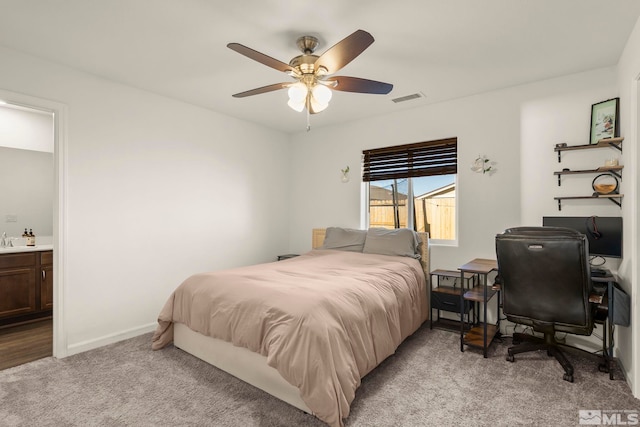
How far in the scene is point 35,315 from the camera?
12.4 ft

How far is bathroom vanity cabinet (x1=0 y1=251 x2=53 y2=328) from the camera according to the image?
3.53 metres

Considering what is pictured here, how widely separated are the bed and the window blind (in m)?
1.24

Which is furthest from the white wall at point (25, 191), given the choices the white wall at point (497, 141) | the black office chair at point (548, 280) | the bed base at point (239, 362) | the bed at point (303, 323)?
the black office chair at point (548, 280)

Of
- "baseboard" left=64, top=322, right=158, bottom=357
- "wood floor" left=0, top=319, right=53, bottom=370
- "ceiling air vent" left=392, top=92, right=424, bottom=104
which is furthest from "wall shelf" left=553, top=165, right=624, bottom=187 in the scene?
"wood floor" left=0, top=319, right=53, bottom=370

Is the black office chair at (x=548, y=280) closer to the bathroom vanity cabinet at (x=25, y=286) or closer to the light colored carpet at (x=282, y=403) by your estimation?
the light colored carpet at (x=282, y=403)

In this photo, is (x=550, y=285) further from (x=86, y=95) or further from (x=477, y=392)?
(x=86, y=95)

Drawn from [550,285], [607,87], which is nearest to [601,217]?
[550,285]

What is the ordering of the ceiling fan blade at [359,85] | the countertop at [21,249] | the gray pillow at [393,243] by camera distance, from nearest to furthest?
1. the ceiling fan blade at [359,85]
2. the countertop at [21,249]
3. the gray pillow at [393,243]

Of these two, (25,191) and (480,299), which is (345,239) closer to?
(480,299)

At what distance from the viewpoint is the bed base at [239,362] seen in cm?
208

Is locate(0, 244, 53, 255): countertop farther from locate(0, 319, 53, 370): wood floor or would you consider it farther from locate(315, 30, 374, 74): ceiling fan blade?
locate(315, 30, 374, 74): ceiling fan blade

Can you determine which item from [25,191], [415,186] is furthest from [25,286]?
[415,186]

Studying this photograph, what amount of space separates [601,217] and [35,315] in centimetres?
580

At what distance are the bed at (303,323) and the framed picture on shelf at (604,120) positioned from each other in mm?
1979
